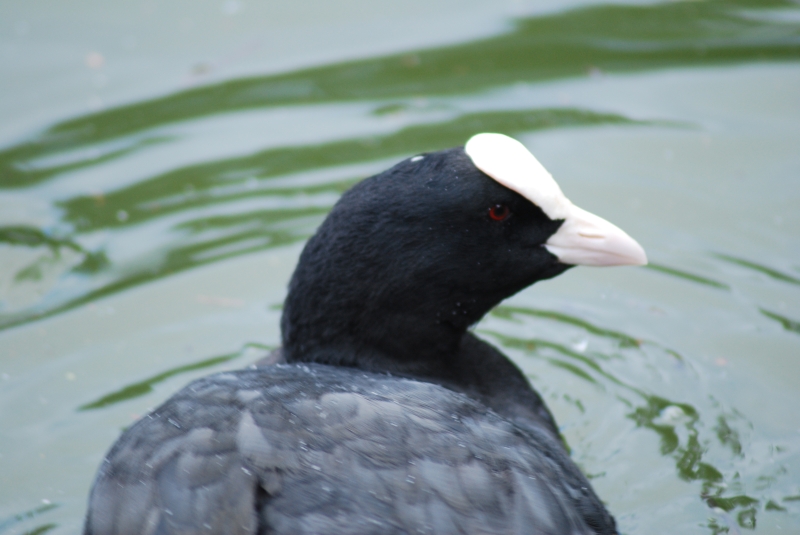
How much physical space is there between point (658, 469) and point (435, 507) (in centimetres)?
162

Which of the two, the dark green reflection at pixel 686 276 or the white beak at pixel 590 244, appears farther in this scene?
the dark green reflection at pixel 686 276

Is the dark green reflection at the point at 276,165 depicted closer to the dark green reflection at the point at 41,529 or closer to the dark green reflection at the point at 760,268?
the dark green reflection at the point at 760,268

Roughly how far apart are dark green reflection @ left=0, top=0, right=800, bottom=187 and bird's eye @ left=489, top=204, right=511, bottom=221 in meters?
3.21

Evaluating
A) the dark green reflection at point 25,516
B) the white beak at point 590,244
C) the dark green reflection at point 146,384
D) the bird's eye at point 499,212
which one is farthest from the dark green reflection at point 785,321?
the dark green reflection at point 25,516

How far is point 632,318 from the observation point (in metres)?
4.81

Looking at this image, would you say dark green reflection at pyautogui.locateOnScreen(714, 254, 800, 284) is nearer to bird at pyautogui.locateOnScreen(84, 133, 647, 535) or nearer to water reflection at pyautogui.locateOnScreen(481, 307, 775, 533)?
water reflection at pyautogui.locateOnScreen(481, 307, 775, 533)

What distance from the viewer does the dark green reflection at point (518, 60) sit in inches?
256

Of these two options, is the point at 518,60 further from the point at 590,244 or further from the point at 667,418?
the point at 590,244

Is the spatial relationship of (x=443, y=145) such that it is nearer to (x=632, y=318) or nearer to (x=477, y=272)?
(x=632, y=318)

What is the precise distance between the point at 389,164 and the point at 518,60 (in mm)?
1532

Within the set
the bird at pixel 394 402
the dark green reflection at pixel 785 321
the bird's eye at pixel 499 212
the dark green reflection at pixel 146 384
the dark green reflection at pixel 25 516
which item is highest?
the bird's eye at pixel 499 212

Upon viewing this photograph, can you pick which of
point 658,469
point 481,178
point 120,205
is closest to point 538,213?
point 481,178

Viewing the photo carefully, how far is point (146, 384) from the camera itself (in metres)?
4.48

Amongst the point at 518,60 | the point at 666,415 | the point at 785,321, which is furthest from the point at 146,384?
the point at 518,60
